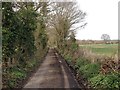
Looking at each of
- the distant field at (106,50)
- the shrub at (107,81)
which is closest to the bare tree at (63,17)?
the distant field at (106,50)

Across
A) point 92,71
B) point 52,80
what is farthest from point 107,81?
point 52,80

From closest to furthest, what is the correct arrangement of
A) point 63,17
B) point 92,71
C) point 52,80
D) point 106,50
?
point 92,71 < point 52,80 < point 106,50 < point 63,17

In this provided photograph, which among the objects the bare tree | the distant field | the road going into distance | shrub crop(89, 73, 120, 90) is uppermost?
the bare tree

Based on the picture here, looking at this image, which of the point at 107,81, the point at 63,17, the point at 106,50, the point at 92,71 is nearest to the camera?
the point at 107,81

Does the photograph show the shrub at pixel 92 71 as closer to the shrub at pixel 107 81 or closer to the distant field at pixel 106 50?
the distant field at pixel 106 50

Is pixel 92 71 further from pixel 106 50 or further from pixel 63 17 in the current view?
pixel 63 17

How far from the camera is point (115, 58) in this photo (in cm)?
1811

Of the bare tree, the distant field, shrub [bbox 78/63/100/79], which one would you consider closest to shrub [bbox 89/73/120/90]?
shrub [bbox 78/63/100/79]

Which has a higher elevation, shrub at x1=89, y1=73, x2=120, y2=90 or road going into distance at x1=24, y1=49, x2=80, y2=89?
shrub at x1=89, y1=73, x2=120, y2=90

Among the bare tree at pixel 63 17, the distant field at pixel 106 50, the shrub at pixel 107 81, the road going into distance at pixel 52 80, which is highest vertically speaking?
the bare tree at pixel 63 17

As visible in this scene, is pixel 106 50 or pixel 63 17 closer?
pixel 106 50

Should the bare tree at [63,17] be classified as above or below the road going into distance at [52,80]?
above

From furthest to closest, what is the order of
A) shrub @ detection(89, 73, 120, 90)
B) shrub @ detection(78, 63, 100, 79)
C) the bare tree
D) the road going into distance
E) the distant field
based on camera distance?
the bare tree < the distant field < shrub @ detection(78, 63, 100, 79) < the road going into distance < shrub @ detection(89, 73, 120, 90)

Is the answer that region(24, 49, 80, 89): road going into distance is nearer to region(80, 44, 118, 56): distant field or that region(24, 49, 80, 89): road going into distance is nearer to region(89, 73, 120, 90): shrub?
region(89, 73, 120, 90): shrub
